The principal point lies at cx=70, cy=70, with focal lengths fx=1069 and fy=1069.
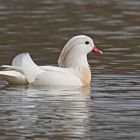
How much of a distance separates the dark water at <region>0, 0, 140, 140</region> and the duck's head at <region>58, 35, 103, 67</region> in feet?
1.64

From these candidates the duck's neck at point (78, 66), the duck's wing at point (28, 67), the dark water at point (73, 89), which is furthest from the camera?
the duck's neck at point (78, 66)

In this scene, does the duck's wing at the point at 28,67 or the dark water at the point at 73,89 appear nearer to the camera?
the dark water at the point at 73,89

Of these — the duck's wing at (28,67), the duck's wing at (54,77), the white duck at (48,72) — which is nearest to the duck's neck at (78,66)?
the white duck at (48,72)

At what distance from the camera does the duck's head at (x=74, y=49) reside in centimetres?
1738

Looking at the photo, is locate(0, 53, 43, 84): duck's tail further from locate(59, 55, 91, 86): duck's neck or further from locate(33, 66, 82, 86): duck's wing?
locate(59, 55, 91, 86): duck's neck

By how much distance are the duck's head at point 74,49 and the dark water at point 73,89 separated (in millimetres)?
499

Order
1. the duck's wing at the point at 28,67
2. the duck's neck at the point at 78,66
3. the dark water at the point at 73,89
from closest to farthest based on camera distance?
the dark water at the point at 73,89
the duck's wing at the point at 28,67
the duck's neck at the point at 78,66

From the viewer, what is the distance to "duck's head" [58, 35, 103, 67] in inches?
684

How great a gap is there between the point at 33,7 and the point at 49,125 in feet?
52.3

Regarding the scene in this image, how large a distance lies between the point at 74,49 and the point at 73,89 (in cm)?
101

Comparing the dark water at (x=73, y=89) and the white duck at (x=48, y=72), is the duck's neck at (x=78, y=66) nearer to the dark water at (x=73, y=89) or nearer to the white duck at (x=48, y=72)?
the white duck at (x=48, y=72)

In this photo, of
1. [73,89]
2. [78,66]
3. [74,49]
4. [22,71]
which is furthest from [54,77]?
[74,49]

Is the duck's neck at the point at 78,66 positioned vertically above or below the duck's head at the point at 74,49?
below

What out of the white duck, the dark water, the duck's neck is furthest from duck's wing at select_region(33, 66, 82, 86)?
the duck's neck
